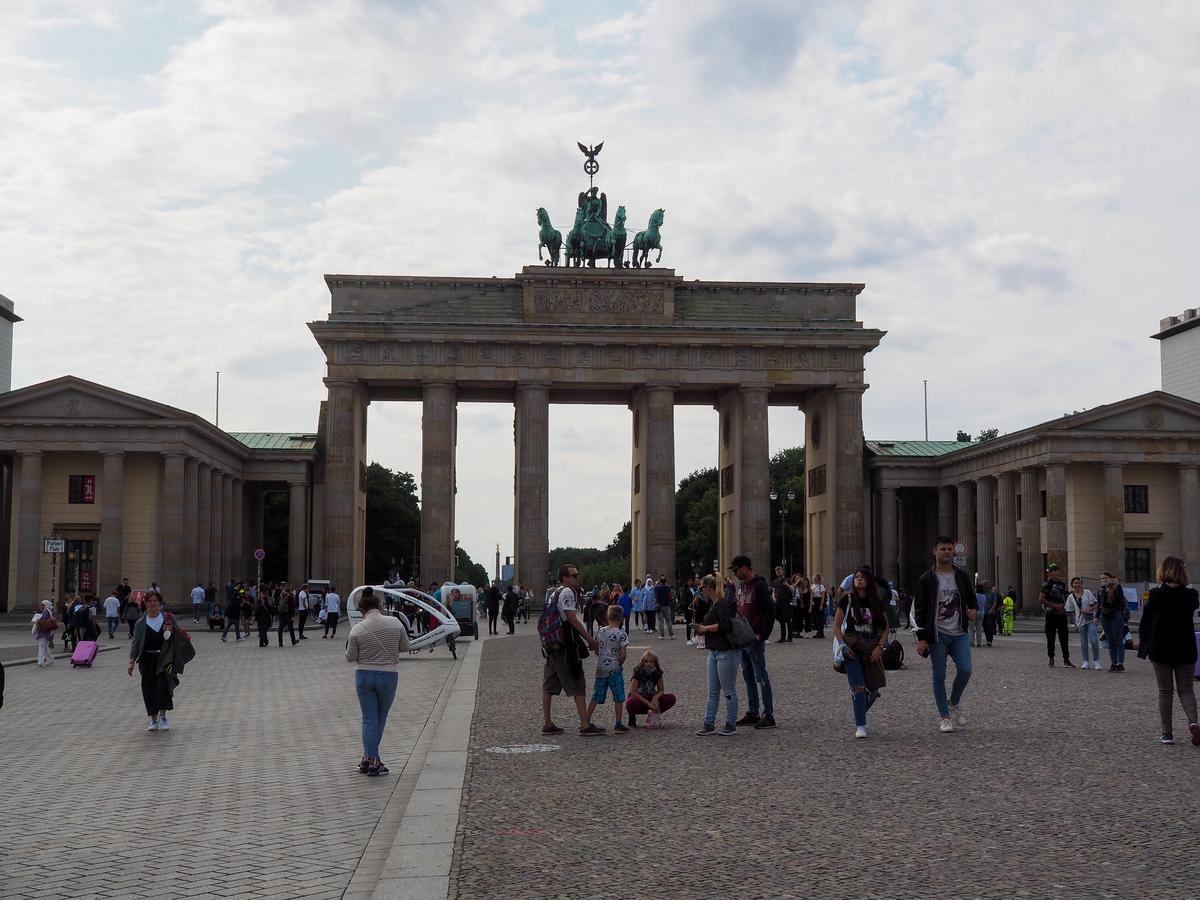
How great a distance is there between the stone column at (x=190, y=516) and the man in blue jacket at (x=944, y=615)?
52.6 metres

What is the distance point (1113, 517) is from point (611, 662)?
166 ft

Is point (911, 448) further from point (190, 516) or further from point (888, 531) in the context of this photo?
point (190, 516)

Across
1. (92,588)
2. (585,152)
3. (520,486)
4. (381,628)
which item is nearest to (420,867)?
(381,628)

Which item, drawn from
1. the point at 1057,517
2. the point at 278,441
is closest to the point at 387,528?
the point at 278,441

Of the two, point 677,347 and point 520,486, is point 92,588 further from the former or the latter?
point 677,347

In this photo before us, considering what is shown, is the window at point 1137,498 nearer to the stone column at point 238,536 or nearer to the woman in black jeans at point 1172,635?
the stone column at point 238,536

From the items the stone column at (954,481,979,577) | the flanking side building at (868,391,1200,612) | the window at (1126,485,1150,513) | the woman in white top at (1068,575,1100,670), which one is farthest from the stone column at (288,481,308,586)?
the woman in white top at (1068,575,1100,670)

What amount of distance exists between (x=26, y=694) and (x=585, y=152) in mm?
58314

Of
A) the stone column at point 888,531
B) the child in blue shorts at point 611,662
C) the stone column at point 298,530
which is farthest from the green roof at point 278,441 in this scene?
the child in blue shorts at point 611,662

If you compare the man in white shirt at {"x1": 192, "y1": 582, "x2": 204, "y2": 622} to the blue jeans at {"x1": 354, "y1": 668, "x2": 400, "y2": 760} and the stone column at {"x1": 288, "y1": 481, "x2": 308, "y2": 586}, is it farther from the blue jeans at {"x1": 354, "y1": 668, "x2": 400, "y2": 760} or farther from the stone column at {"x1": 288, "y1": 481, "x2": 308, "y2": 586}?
the blue jeans at {"x1": 354, "y1": 668, "x2": 400, "y2": 760}

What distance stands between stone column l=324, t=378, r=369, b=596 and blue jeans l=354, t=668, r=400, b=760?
5693 cm

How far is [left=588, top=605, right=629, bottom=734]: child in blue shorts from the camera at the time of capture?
16891mm

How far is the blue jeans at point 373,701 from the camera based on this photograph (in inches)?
520

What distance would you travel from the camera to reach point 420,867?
8.77 meters
